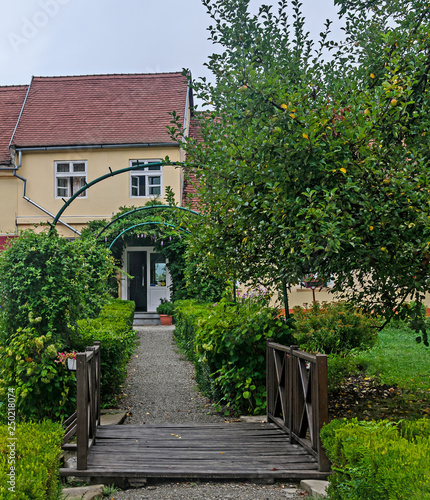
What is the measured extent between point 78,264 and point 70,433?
2129mm

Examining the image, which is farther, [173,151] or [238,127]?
[173,151]

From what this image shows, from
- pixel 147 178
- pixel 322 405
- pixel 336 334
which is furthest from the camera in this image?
pixel 147 178

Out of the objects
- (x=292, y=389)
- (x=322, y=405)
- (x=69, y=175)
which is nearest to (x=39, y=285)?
(x=292, y=389)

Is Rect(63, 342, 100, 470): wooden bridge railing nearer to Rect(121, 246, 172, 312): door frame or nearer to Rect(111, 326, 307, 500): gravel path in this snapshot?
Rect(111, 326, 307, 500): gravel path

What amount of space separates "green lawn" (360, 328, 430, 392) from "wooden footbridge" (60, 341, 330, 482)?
243cm

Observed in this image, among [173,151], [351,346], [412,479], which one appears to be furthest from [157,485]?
[173,151]

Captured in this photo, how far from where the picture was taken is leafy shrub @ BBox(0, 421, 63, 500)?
2.38 metres

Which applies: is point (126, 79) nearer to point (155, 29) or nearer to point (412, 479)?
point (155, 29)

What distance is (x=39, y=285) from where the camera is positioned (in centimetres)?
624

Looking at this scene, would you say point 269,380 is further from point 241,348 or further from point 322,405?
point 322,405

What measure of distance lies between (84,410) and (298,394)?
2011 mm

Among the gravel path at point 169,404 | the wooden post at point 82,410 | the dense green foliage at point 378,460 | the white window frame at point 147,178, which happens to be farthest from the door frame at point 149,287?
the dense green foliage at point 378,460

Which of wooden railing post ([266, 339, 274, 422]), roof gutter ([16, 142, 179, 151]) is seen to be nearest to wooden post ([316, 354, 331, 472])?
wooden railing post ([266, 339, 274, 422])

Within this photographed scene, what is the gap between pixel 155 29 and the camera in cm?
591
